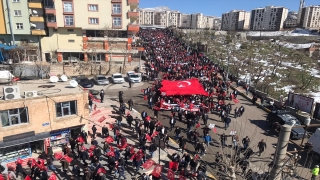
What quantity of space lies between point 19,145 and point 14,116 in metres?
2.24

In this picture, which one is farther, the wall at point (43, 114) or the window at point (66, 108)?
the window at point (66, 108)

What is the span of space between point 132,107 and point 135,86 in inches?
352

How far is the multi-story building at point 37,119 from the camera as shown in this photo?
15.1m

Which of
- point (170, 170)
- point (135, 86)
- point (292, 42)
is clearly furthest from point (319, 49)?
point (170, 170)

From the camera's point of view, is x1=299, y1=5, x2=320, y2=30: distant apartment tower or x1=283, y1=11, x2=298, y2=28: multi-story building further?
x1=283, y1=11, x2=298, y2=28: multi-story building

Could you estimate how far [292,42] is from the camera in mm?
99188

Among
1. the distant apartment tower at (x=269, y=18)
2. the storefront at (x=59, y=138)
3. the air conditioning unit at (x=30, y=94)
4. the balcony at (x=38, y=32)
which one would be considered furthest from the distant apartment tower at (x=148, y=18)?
the air conditioning unit at (x=30, y=94)

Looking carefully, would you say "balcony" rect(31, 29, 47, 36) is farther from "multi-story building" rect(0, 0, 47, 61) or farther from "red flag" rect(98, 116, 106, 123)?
"red flag" rect(98, 116, 106, 123)

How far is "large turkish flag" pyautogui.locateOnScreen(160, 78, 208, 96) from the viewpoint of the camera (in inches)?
1025

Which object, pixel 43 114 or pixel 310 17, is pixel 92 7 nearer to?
pixel 43 114

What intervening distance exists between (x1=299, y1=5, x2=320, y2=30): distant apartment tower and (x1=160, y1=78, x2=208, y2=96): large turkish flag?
472 feet

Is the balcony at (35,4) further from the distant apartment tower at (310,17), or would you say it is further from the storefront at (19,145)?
the distant apartment tower at (310,17)

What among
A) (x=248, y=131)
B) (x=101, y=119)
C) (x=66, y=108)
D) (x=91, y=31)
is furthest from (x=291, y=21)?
(x=66, y=108)

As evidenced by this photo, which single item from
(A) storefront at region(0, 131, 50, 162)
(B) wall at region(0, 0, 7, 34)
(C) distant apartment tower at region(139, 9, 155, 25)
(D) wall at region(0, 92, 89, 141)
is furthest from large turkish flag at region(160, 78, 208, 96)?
(C) distant apartment tower at region(139, 9, 155, 25)
